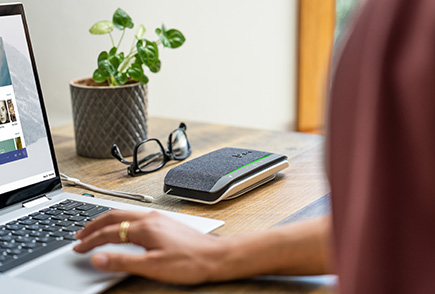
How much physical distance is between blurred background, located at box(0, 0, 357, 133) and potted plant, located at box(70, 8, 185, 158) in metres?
0.38

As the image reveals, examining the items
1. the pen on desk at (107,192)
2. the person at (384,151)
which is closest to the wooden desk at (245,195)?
the pen on desk at (107,192)

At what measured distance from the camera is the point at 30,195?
3.13 feet

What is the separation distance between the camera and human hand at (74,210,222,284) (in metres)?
0.67

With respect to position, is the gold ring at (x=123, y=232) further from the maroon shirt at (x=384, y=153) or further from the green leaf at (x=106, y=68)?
the green leaf at (x=106, y=68)

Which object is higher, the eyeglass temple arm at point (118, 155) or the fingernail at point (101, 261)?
the fingernail at point (101, 261)

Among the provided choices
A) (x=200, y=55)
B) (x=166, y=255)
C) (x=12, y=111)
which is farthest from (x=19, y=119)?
(x=200, y=55)

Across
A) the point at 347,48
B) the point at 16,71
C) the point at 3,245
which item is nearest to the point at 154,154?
the point at 16,71

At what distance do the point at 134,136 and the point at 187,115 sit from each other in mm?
1025

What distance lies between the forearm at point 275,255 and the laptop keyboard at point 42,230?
0.25 metres

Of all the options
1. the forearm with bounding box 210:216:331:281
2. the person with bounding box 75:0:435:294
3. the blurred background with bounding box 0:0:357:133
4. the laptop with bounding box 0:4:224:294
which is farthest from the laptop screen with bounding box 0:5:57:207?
the person with bounding box 75:0:435:294

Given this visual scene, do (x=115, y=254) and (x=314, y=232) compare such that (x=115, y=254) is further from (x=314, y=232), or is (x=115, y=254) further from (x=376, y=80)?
(x=376, y=80)

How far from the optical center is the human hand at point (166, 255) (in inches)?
26.2

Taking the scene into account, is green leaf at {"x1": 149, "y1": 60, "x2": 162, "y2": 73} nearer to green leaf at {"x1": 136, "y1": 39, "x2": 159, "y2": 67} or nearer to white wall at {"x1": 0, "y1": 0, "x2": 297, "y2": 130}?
green leaf at {"x1": 136, "y1": 39, "x2": 159, "y2": 67}

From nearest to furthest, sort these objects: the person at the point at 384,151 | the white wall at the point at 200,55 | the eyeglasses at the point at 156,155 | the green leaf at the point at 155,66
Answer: the person at the point at 384,151 → the eyeglasses at the point at 156,155 → the green leaf at the point at 155,66 → the white wall at the point at 200,55
